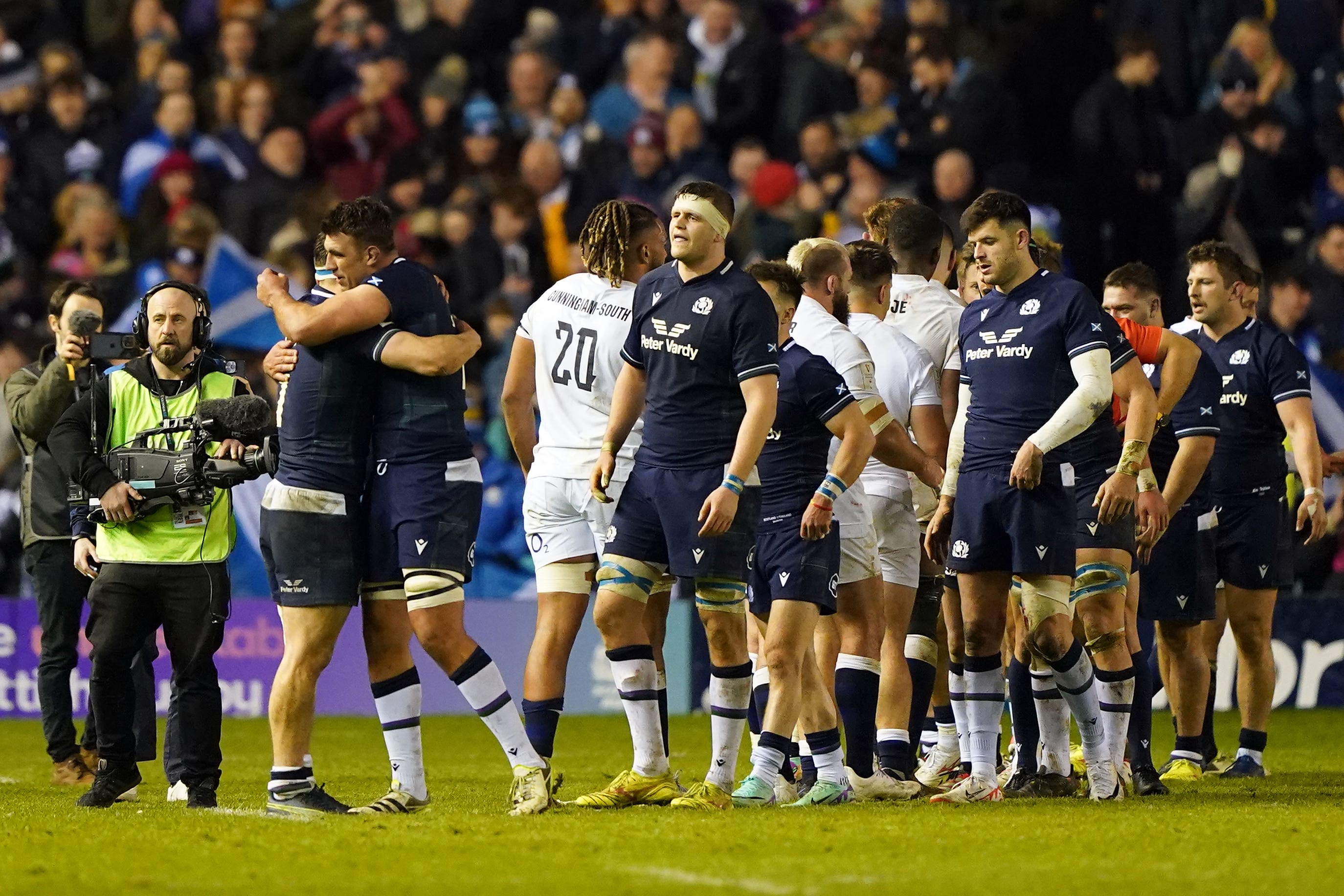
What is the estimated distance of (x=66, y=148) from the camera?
1892 centimetres

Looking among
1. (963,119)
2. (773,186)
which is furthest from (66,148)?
(963,119)

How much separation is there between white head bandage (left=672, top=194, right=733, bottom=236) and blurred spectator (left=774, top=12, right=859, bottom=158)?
10.5 metres

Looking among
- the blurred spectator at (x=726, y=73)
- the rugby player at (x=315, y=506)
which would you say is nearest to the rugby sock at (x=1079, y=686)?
the rugby player at (x=315, y=506)

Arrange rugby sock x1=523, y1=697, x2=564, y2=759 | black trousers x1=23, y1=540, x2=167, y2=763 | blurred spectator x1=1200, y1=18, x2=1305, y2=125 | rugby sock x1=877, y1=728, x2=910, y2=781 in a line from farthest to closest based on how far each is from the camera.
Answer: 1. blurred spectator x1=1200, y1=18, x2=1305, y2=125
2. black trousers x1=23, y1=540, x2=167, y2=763
3. rugby sock x1=877, y1=728, x2=910, y2=781
4. rugby sock x1=523, y1=697, x2=564, y2=759

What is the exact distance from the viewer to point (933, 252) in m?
9.46

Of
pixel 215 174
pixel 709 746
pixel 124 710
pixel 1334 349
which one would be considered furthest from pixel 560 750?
pixel 215 174

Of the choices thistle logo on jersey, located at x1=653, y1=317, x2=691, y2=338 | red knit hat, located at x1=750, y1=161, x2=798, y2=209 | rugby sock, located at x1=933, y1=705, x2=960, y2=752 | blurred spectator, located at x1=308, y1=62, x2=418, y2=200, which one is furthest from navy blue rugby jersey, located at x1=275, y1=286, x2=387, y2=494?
blurred spectator, located at x1=308, y1=62, x2=418, y2=200

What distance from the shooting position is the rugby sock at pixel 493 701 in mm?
7531

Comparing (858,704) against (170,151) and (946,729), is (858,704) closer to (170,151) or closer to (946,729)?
(946,729)

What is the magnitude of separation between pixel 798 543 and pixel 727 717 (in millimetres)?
758

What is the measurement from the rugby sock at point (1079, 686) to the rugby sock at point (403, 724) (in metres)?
2.63

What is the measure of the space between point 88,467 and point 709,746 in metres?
5.02

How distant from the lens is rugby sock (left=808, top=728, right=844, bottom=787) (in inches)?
313

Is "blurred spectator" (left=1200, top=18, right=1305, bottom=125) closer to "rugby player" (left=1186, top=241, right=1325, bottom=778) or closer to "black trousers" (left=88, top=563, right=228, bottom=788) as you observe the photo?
"rugby player" (left=1186, top=241, right=1325, bottom=778)
